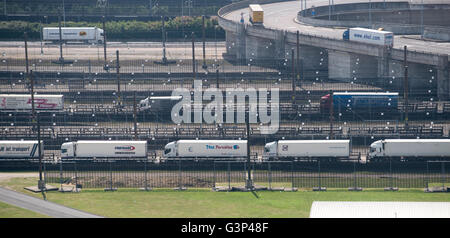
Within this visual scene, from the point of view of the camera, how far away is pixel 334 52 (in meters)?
90.6

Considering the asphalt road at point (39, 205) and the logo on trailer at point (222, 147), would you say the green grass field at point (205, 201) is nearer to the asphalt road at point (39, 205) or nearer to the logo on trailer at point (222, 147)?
the asphalt road at point (39, 205)

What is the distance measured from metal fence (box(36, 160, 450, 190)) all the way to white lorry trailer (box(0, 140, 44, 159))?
6.37 ft

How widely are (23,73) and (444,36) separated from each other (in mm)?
42530

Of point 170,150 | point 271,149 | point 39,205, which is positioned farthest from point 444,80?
point 39,205

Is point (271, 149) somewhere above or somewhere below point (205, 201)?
above

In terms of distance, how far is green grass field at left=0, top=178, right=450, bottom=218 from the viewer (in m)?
51.6

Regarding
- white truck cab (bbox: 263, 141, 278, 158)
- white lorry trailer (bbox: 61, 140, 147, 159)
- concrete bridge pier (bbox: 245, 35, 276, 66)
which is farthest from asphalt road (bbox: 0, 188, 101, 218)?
concrete bridge pier (bbox: 245, 35, 276, 66)

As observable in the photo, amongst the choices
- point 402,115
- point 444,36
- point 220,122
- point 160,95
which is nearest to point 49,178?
point 220,122

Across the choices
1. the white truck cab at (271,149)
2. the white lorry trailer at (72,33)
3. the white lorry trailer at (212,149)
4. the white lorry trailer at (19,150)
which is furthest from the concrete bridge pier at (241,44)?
the white lorry trailer at (19,150)

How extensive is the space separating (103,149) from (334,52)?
34.5 m

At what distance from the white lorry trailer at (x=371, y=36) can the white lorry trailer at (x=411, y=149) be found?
23.9 metres

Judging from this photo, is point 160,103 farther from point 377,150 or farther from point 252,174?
point 377,150

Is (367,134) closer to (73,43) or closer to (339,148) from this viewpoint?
(339,148)

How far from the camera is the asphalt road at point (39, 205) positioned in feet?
169
